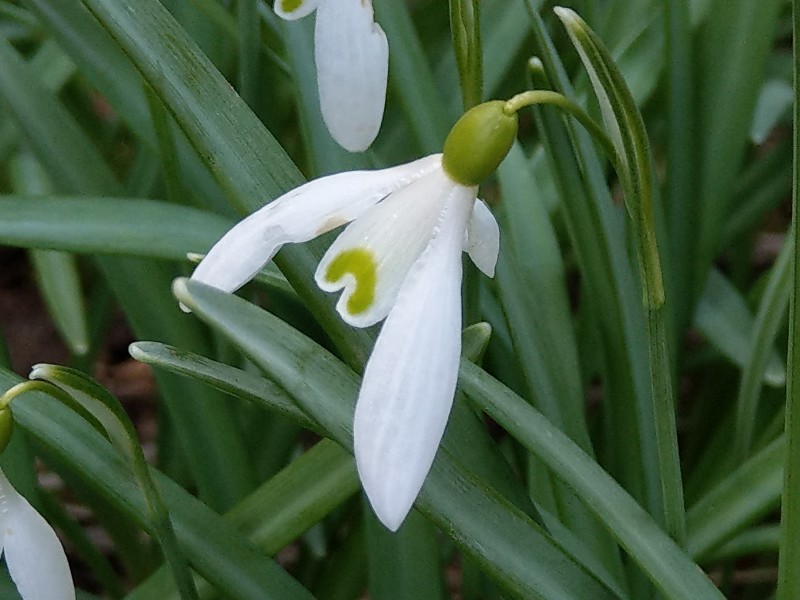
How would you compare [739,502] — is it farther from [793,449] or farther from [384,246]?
[384,246]

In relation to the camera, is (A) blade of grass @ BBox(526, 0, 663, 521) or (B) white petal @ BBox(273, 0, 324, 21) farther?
(A) blade of grass @ BBox(526, 0, 663, 521)

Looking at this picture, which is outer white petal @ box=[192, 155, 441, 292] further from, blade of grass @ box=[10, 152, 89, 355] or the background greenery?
blade of grass @ box=[10, 152, 89, 355]

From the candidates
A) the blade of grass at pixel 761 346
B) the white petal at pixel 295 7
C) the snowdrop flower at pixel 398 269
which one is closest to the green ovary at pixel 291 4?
the white petal at pixel 295 7

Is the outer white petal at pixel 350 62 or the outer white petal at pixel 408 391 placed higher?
the outer white petal at pixel 350 62

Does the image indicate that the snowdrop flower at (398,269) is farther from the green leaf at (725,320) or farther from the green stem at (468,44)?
the green leaf at (725,320)

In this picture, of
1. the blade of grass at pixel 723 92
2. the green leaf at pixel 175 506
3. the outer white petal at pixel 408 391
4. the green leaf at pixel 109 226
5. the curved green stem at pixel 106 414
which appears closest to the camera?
the outer white petal at pixel 408 391

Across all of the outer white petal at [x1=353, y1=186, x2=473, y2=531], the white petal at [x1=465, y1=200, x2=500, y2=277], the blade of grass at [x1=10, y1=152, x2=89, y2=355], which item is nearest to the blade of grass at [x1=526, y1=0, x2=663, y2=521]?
the white petal at [x1=465, y1=200, x2=500, y2=277]

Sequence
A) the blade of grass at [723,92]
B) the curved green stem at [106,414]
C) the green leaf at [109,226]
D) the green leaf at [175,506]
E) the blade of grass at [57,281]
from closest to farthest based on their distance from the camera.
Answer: the curved green stem at [106,414] → the green leaf at [175,506] → the green leaf at [109,226] → the blade of grass at [723,92] → the blade of grass at [57,281]
